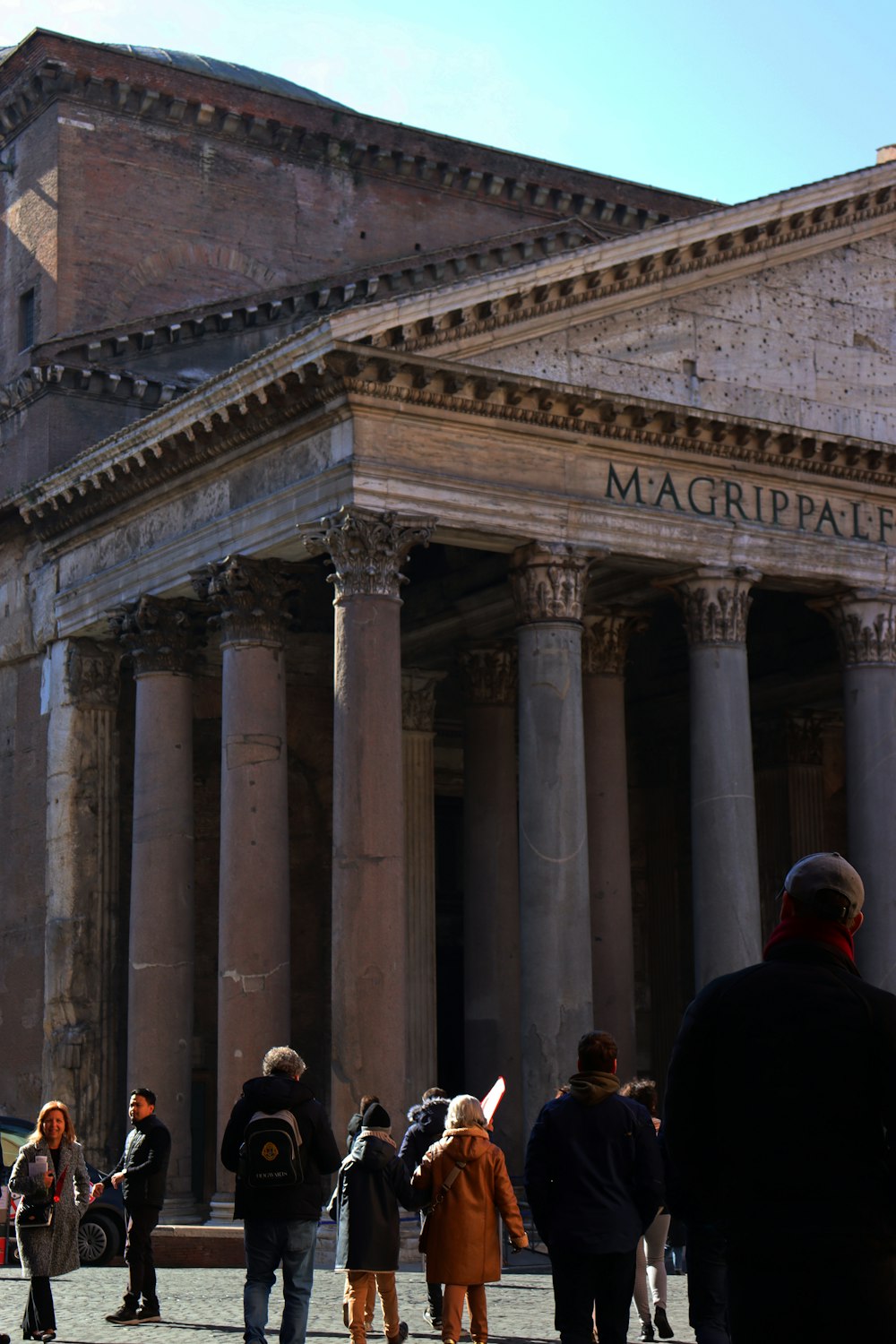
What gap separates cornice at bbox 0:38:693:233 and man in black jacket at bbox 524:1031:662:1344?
18.6 m

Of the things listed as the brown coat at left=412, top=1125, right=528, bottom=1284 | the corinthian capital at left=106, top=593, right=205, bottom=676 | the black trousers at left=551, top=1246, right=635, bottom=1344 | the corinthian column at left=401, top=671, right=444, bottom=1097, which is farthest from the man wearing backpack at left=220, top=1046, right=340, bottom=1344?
the corinthian column at left=401, top=671, right=444, bottom=1097

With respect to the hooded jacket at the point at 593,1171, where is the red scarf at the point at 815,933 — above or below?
above

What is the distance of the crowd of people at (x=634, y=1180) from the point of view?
11.7 feet

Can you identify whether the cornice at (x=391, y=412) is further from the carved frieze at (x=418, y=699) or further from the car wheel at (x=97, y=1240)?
the car wheel at (x=97, y=1240)

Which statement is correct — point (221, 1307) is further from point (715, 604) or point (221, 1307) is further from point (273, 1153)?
point (715, 604)

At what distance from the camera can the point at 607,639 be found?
19.5 metres

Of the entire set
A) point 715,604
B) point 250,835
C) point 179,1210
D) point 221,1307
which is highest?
point 715,604

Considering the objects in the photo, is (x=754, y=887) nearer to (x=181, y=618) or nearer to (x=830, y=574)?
(x=830, y=574)

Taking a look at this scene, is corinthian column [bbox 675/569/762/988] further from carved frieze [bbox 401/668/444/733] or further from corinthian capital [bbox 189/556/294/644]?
carved frieze [bbox 401/668/444/733]

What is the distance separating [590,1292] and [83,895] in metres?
13.6

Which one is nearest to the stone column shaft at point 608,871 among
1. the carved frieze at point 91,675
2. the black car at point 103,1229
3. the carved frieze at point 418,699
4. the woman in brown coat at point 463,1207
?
the carved frieze at point 418,699

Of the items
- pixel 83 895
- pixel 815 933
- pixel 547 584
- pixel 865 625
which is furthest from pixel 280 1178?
pixel 83 895

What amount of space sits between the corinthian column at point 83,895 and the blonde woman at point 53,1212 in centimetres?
1017

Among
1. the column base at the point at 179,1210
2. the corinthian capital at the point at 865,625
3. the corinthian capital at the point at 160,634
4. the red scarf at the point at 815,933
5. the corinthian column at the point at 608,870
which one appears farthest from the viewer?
the corinthian capital at the point at 160,634
